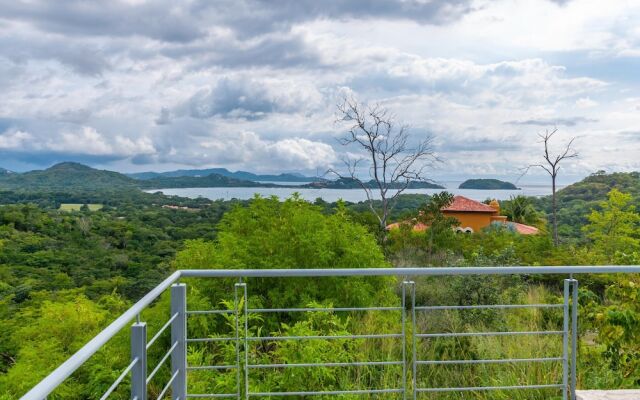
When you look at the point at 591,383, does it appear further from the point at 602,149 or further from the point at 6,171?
the point at 6,171

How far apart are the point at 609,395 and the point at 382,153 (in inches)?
537

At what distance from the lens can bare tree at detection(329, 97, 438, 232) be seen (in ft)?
51.2

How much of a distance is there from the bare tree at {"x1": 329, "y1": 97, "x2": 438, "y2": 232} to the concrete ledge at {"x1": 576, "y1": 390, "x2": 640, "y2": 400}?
12.5 metres

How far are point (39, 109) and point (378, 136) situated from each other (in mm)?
15501

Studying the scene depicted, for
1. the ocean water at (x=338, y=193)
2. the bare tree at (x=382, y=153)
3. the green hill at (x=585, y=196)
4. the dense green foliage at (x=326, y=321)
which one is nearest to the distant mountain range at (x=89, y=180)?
the ocean water at (x=338, y=193)

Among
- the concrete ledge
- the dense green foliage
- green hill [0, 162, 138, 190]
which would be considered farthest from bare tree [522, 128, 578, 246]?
green hill [0, 162, 138, 190]

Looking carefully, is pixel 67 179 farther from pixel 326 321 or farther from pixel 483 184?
pixel 326 321

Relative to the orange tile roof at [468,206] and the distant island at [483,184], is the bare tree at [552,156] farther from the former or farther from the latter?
the distant island at [483,184]

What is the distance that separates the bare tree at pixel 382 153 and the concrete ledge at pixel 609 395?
12500mm

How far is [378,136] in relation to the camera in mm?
15883

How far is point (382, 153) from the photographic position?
16203 mm

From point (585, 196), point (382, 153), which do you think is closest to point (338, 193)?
point (382, 153)

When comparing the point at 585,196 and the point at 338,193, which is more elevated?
the point at 338,193

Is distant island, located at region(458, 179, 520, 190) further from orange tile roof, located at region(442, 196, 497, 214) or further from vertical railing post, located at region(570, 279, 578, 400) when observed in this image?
vertical railing post, located at region(570, 279, 578, 400)
